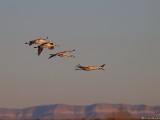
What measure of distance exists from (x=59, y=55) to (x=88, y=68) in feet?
13.9

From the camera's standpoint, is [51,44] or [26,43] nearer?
[26,43]

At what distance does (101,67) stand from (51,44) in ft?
24.5

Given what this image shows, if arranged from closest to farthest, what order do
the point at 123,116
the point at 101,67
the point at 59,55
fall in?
the point at 101,67
the point at 59,55
the point at 123,116

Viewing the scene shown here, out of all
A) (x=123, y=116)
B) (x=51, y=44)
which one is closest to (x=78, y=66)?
(x=51, y=44)

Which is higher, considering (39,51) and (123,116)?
(123,116)

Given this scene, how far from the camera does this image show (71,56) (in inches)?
2430

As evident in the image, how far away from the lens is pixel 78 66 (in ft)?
205

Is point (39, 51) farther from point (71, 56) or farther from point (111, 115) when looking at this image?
point (111, 115)

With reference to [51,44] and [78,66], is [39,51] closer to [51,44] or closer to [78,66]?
[51,44]

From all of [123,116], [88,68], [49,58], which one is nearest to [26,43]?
[49,58]

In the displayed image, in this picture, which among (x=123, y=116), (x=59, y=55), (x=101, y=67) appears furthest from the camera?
(x=123, y=116)

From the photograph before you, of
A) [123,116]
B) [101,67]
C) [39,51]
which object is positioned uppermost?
[123,116]

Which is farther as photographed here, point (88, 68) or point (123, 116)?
point (123, 116)

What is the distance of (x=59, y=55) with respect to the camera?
216ft
